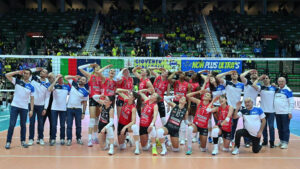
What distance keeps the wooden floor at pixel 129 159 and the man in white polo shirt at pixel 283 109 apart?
0.40 m

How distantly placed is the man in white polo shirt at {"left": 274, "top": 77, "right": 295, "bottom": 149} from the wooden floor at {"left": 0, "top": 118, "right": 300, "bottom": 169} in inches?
15.7

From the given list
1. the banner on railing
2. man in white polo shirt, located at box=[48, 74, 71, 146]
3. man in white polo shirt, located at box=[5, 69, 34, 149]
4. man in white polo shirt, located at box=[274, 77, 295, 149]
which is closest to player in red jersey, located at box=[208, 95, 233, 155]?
man in white polo shirt, located at box=[274, 77, 295, 149]

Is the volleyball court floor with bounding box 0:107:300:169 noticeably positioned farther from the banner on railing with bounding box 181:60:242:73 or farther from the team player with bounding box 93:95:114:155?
the banner on railing with bounding box 181:60:242:73

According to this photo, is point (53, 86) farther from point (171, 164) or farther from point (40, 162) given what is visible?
point (171, 164)

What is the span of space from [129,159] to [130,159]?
0.02 m

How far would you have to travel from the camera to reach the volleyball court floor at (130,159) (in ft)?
21.1

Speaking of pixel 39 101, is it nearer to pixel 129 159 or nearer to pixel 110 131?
pixel 110 131

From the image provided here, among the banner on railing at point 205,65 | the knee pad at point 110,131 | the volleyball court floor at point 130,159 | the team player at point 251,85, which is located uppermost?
the banner on railing at point 205,65

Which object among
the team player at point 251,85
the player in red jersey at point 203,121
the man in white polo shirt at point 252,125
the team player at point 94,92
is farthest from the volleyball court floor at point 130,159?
the team player at point 251,85

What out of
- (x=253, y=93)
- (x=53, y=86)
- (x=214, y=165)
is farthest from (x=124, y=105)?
(x=253, y=93)

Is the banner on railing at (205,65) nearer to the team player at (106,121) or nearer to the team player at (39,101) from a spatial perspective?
the team player at (106,121)

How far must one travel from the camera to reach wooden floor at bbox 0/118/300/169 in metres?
6.42

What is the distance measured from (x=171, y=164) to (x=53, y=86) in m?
4.08

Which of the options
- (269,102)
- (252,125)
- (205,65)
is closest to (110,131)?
(252,125)
